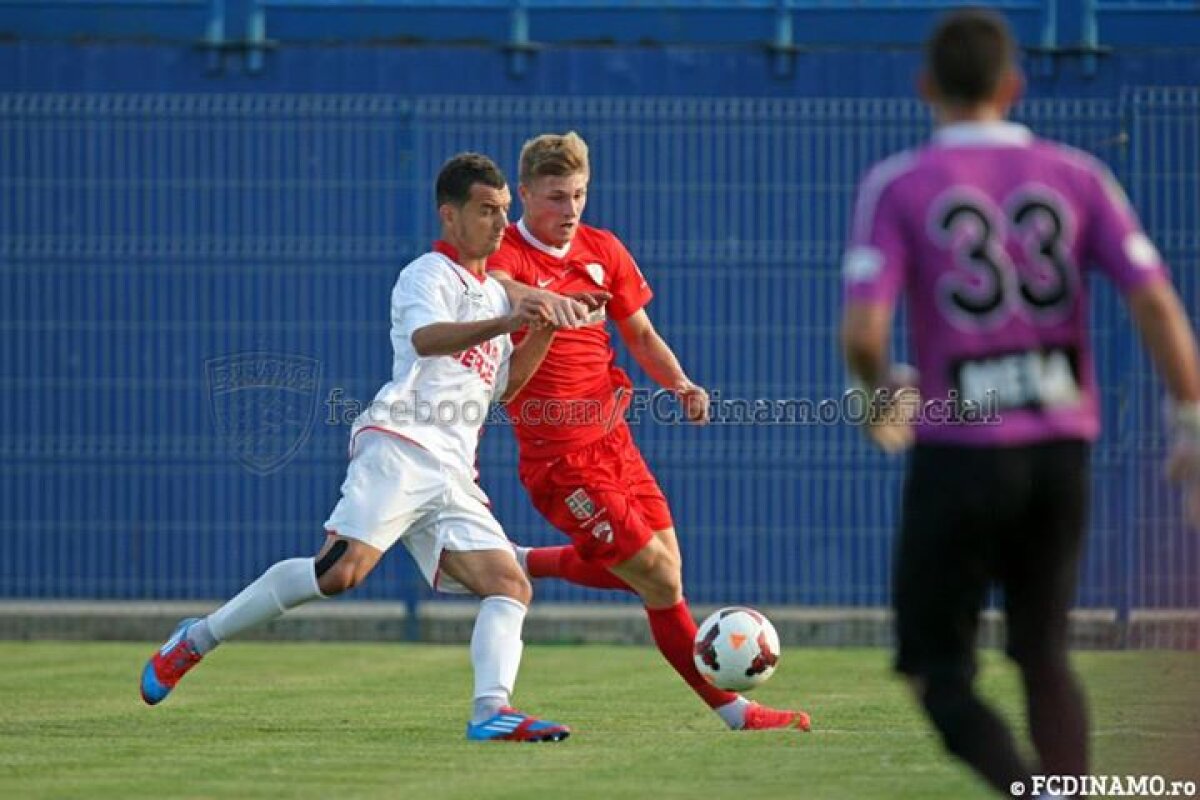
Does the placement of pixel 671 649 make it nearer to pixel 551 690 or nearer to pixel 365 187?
pixel 551 690

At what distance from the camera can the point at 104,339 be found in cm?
1384

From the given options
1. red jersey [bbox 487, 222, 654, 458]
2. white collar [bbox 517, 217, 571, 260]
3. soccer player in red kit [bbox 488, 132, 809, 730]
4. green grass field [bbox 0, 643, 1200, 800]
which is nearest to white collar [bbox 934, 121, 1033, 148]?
green grass field [bbox 0, 643, 1200, 800]

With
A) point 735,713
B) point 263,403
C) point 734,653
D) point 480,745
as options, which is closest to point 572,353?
point 734,653

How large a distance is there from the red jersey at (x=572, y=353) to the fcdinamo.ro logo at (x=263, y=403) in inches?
198

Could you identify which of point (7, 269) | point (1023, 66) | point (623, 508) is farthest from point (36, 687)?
point (1023, 66)

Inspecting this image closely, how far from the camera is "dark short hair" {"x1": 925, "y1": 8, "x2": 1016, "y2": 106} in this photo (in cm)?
501

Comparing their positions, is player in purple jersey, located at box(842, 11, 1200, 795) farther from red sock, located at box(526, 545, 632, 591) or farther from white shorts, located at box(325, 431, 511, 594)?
red sock, located at box(526, 545, 632, 591)

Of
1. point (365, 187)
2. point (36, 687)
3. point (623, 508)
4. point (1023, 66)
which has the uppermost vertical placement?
point (1023, 66)

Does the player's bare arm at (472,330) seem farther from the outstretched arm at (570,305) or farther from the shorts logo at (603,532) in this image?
the shorts logo at (603,532)

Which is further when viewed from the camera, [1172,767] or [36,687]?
[36,687]

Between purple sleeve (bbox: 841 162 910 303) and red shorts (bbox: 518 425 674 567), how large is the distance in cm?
346

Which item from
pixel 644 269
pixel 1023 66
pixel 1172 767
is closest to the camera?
pixel 1172 767

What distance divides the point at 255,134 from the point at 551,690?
4874mm

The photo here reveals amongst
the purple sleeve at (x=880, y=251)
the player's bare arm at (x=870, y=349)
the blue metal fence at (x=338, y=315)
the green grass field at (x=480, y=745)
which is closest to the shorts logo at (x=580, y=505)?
the green grass field at (x=480, y=745)
